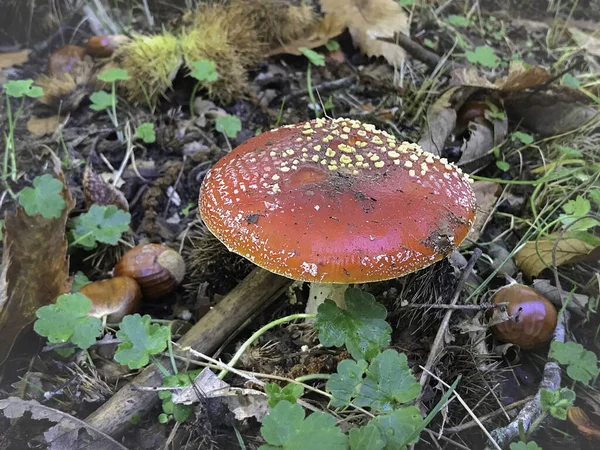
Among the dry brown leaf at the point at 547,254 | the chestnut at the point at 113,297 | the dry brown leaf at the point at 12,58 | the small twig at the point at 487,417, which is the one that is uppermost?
the dry brown leaf at the point at 12,58

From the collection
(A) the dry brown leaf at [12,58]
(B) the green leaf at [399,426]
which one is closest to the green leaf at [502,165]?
(B) the green leaf at [399,426]

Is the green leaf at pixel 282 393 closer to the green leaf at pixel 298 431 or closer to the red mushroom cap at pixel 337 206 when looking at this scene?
the green leaf at pixel 298 431

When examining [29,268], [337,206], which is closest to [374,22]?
[337,206]

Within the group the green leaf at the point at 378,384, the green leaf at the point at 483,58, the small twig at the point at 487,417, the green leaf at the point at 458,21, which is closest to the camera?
the green leaf at the point at 378,384

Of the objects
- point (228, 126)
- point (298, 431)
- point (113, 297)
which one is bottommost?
point (113, 297)

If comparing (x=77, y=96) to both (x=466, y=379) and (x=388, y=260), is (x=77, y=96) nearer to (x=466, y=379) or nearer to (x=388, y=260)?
(x=388, y=260)

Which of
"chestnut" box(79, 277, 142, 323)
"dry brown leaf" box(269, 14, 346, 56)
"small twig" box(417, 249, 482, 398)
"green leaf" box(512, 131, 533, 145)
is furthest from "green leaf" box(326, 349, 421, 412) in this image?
"dry brown leaf" box(269, 14, 346, 56)

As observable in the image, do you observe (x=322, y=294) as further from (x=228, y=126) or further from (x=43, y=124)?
(x=43, y=124)
